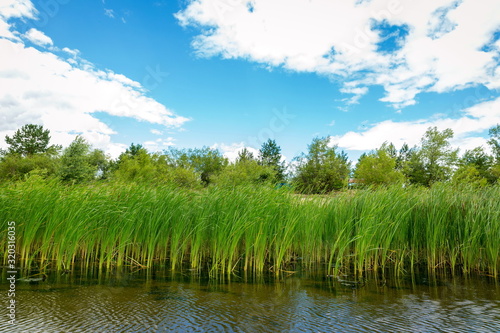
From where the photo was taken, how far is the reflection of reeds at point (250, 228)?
5.39 meters

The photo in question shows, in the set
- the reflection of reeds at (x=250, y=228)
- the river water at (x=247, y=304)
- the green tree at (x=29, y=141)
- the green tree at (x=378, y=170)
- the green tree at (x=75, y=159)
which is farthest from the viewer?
the green tree at (x=29, y=141)

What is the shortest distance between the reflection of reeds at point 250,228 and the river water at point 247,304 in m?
0.71

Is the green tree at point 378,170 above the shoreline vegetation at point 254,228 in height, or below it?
above

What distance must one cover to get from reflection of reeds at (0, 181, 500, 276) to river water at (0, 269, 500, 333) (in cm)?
71

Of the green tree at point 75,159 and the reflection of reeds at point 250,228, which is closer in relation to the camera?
the reflection of reeds at point 250,228

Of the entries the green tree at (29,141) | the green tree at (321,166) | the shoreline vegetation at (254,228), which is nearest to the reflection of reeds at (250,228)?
the shoreline vegetation at (254,228)

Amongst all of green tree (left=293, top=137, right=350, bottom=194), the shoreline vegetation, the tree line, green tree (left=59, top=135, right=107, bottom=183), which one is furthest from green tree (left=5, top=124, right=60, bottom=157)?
the shoreline vegetation

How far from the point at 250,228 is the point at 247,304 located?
1.97 metres

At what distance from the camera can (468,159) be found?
5375 cm

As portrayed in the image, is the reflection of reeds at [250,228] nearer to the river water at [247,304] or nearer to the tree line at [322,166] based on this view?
the river water at [247,304]

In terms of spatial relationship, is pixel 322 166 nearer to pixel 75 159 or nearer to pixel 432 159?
pixel 432 159

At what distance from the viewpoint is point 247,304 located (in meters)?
3.50

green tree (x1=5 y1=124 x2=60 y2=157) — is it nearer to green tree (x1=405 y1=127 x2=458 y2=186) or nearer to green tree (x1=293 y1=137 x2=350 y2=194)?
green tree (x1=293 y1=137 x2=350 y2=194)

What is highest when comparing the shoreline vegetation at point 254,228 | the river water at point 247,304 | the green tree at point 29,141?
the green tree at point 29,141
